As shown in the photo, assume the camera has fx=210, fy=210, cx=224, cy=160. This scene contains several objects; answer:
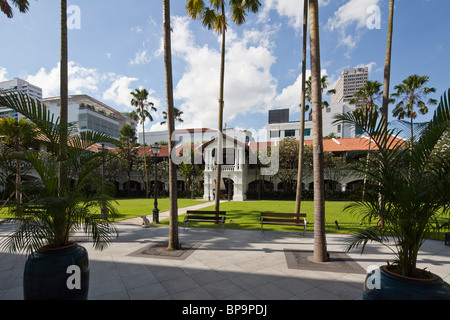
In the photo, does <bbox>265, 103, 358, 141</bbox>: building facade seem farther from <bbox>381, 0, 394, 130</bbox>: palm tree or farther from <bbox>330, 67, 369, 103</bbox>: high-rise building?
<bbox>330, 67, 369, 103</bbox>: high-rise building

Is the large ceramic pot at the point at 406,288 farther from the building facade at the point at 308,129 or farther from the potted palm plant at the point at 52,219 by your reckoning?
the building facade at the point at 308,129

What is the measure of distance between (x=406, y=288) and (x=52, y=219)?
5538 mm

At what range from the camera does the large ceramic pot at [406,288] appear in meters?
2.75

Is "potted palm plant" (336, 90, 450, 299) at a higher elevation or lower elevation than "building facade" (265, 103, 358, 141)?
lower

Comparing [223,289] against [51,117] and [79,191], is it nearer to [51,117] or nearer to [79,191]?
[79,191]

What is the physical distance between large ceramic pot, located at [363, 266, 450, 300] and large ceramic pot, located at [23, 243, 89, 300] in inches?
184

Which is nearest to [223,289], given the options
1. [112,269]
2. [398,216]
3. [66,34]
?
[112,269]

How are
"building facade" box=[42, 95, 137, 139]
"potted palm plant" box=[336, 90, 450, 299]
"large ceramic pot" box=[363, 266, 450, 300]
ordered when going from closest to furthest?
"large ceramic pot" box=[363, 266, 450, 300] → "potted palm plant" box=[336, 90, 450, 299] → "building facade" box=[42, 95, 137, 139]

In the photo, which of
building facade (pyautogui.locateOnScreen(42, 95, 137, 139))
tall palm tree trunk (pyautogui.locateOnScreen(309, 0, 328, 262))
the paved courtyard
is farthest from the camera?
building facade (pyautogui.locateOnScreen(42, 95, 137, 139))

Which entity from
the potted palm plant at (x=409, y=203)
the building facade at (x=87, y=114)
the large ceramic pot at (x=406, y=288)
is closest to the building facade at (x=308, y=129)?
the potted palm plant at (x=409, y=203)

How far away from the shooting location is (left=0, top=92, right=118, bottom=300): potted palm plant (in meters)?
3.28

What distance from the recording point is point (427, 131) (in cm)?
327

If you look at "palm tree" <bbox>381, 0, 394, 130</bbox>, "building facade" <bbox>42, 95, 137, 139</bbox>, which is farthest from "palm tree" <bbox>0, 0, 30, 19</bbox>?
"building facade" <bbox>42, 95, 137, 139</bbox>

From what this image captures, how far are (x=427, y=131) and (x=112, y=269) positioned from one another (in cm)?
725
